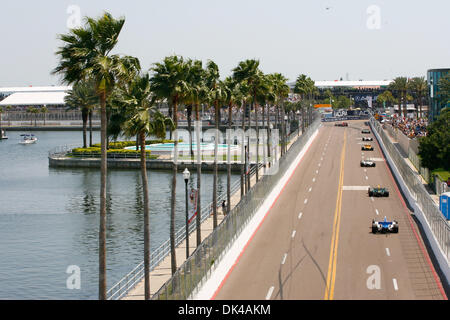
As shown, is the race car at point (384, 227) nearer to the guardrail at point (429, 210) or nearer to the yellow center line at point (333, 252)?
the guardrail at point (429, 210)

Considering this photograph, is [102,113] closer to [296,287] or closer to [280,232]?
[296,287]

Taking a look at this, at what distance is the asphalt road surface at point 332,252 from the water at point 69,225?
34.9 feet

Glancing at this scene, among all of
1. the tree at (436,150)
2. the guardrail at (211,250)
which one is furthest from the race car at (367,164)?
the guardrail at (211,250)

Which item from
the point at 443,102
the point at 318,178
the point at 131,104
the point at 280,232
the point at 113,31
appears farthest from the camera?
the point at 443,102

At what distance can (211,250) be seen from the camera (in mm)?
36000

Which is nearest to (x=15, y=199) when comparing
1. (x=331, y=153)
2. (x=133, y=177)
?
(x=133, y=177)

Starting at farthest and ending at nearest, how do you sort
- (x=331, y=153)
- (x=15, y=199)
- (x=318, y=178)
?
(x=331, y=153), (x=15, y=199), (x=318, y=178)

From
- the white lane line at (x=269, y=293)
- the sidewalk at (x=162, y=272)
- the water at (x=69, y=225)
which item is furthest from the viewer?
the water at (x=69, y=225)

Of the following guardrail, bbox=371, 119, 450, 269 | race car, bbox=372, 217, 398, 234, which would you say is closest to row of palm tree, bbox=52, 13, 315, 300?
race car, bbox=372, 217, 398, 234

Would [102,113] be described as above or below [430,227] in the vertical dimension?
above

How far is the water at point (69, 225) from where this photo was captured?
4534cm

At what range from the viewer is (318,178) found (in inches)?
2933
